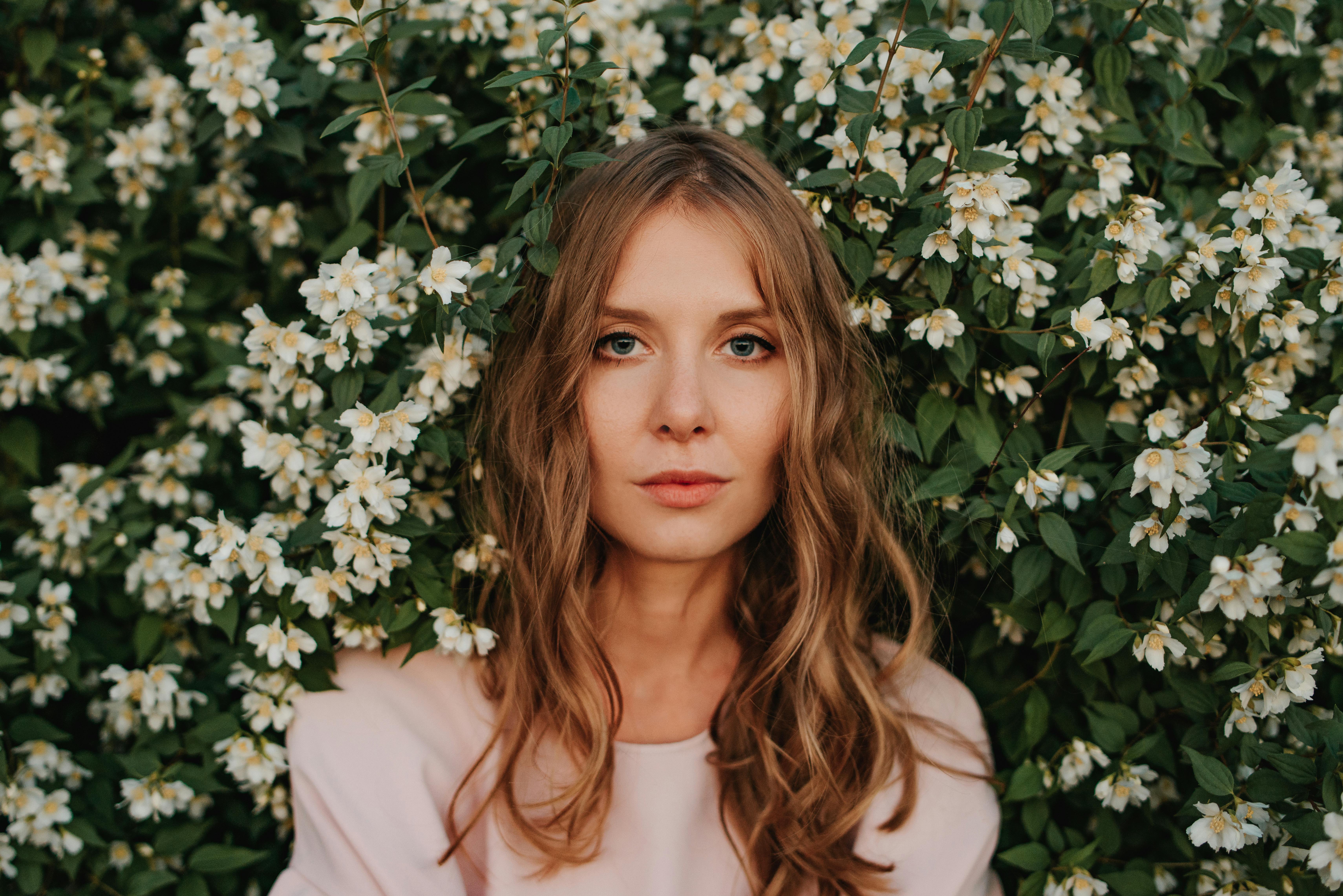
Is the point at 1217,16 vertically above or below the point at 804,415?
above

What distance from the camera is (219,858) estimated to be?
6.08 ft

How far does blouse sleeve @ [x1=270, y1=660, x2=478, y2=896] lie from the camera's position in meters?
1.67

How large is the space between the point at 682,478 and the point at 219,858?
1254 millimetres

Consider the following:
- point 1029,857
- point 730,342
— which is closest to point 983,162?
point 730,342

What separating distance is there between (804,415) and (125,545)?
146 cm

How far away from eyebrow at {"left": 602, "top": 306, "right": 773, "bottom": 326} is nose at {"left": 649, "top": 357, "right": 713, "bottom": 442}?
92 millimetres

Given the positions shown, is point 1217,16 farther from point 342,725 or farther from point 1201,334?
point 342,725

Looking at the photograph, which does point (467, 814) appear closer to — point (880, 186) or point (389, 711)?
point (389, 711)

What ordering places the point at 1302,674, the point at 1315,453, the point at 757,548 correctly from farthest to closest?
1. the point at 757,548
2. the point at 1302,674
3. the point at 1315,453

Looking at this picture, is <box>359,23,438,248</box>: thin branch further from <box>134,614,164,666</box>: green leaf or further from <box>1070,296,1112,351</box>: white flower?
<box>1070,296,1112,351</box>: white flower

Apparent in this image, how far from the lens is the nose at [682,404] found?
1.52 meters

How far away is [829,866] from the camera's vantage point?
1.76 m

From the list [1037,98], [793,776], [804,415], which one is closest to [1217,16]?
[1037,98]

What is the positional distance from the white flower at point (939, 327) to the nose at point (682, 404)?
445 mm
